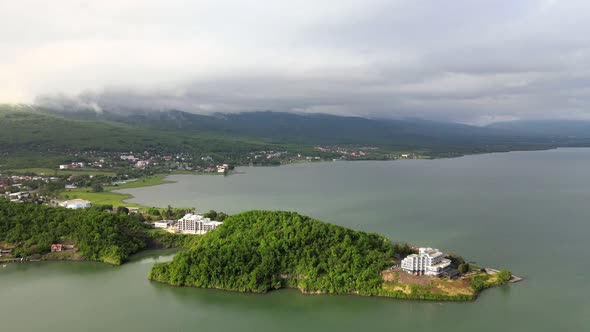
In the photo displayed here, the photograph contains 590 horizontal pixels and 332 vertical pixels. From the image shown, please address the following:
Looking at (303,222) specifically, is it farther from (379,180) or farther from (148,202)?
(379,180)

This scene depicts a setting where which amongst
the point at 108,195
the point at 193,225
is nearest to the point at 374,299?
the point at 193,225

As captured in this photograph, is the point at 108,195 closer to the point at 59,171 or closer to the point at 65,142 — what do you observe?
the point at 59,171

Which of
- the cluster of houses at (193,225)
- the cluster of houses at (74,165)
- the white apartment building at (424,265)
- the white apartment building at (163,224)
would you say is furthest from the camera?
the cluster of houses at (74,165)

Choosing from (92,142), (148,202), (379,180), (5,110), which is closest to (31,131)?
(92,142)

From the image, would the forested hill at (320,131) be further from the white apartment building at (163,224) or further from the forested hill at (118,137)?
the white apartment building at (163,224)

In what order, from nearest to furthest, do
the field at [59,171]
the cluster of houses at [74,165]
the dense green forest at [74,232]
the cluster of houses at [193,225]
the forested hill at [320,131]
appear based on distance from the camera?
1. the dense green forest at [74,232]
2. the cluster of houses at [193,225]
3. the field at [59,171]
4. the cluster of houses at [74,165]
5. the forested hill at [320,131]

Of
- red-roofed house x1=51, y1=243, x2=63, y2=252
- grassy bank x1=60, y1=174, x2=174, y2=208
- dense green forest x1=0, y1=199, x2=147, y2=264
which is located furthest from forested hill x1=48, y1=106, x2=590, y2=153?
red-roofed house x1=51, y1=243, x2=63, y2=252

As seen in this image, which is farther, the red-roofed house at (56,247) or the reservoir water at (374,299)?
the red-roofed house at (56,247)

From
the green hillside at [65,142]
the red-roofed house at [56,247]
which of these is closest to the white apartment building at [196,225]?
the red-roofed house at [56,247]
